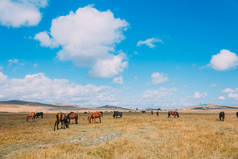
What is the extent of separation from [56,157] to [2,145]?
6.85 metres

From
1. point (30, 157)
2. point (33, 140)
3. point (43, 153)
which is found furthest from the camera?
point (33, 140)

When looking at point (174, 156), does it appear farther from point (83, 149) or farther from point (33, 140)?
point (33, 140)

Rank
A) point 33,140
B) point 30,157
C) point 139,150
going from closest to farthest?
1. point 30,157
2. point 139,150
3. point 33,140

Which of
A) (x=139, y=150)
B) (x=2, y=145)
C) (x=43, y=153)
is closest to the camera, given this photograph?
(x=43, y=153)

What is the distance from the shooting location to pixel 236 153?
10898 millimetres

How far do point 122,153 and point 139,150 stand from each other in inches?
49.2

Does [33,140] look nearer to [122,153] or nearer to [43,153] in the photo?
[43,153]

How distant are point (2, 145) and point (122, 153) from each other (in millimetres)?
9983

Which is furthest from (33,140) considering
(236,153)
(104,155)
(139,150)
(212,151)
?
(236,153)

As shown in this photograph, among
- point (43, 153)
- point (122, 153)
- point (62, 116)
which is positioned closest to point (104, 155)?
point (122, 153)

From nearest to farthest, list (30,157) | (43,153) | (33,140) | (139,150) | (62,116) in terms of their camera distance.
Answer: (30,157) < (43,153) < (139,150) < (33,140) < (62,116)

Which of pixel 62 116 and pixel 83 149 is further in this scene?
pixel 62 116

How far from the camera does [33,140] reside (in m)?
15.7

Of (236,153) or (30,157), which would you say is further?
(236,153)
